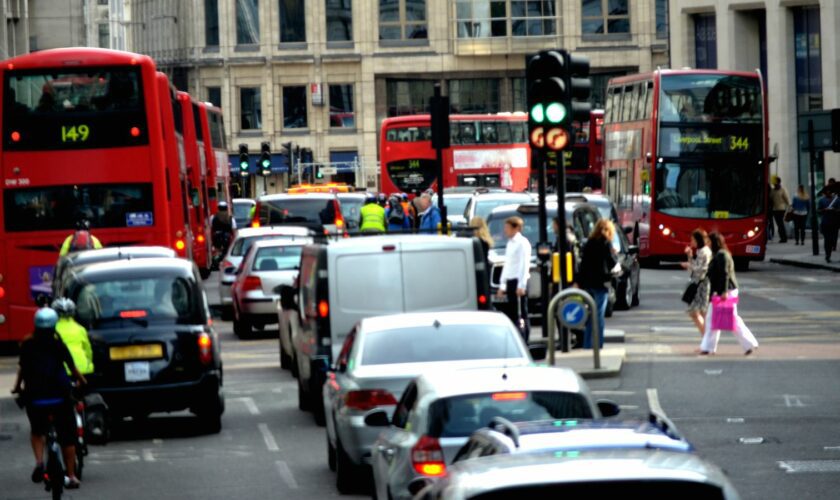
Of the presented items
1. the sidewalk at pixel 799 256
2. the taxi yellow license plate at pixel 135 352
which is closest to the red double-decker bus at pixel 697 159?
the sidewalk at pixel 799 256

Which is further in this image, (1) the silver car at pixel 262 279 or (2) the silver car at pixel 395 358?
(1) the silver car at pixel 262 279

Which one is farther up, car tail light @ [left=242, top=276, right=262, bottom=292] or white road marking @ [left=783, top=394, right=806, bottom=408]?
car tail light @ [left=242, top=276, right=262, bottom=292]

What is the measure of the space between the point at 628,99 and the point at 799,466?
31.5 meters

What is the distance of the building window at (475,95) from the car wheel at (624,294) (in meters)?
67.4

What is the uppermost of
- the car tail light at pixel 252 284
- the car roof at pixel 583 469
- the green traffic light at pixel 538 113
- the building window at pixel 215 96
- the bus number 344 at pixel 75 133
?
the building window at pixel 215 96

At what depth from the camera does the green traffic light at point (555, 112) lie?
19.4 m

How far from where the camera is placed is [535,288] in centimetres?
2845

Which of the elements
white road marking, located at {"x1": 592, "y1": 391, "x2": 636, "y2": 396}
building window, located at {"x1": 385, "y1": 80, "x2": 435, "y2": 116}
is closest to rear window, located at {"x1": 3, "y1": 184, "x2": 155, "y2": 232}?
white road marking, located at {"x1": 592, "y1": 391, "x2": 636, "y2": 396}

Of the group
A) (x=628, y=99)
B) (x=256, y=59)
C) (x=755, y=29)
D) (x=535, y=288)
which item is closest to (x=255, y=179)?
(x=256, y=59)

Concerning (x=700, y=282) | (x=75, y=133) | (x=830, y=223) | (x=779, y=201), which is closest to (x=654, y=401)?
(x=700, y=282)

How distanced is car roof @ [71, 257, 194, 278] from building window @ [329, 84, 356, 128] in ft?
272

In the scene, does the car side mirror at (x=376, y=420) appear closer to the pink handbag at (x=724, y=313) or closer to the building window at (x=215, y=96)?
the pink handbag at (x=724, y=313)

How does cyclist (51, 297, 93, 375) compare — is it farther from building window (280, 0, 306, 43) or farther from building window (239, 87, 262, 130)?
building window (280, 0, 306, 43)

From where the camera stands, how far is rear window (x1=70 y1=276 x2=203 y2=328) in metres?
17.5
